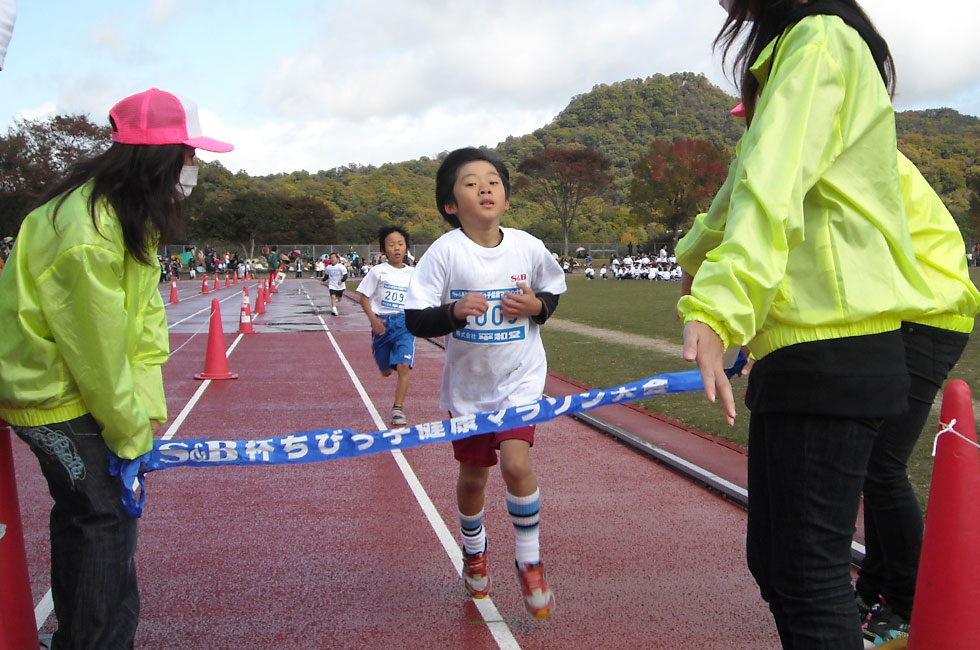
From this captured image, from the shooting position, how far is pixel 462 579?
14.8ft

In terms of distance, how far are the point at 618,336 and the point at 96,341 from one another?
1574 cm

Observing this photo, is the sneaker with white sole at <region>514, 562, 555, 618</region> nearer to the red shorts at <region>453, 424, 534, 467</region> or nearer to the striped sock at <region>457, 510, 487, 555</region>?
the striped sock at <region>457, 510, 487, 555</region>

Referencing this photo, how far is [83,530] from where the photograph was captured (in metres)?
2.96

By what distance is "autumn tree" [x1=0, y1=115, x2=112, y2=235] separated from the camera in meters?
50.1

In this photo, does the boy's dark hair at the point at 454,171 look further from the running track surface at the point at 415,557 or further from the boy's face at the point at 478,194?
the running track surface at the point at 415,557

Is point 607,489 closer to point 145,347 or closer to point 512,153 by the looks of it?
point 145,347

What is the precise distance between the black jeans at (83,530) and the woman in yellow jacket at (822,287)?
1992 millimetres

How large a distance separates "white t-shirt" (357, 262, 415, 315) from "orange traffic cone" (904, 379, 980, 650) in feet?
22.6

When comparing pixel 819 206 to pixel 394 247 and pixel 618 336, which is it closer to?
Answer: pixel 394 247

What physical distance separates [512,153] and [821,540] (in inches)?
4978

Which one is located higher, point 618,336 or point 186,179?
point 186,179

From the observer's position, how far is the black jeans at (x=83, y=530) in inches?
116

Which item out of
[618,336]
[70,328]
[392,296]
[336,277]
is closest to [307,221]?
[336,277]

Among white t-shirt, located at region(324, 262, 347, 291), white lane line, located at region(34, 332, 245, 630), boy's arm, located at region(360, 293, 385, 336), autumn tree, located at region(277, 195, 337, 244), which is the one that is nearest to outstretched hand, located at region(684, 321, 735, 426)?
white lane line, located at region(34, 332, 245, 630)
